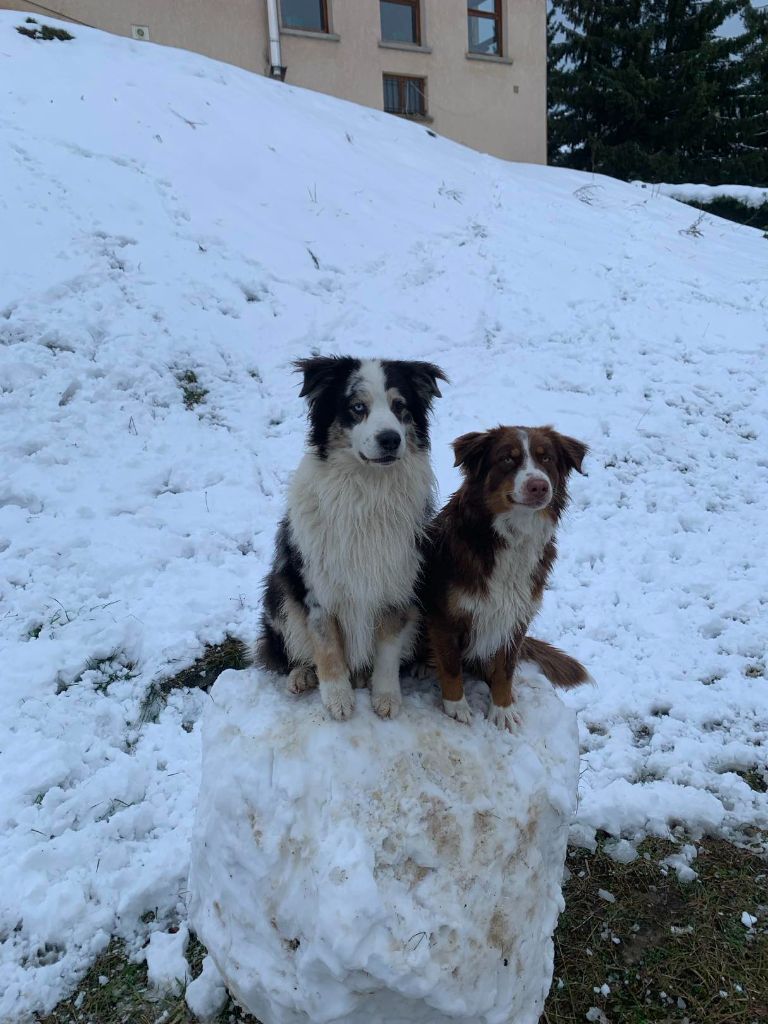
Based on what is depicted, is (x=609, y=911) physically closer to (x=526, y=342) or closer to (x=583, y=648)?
(x=583, y=648)

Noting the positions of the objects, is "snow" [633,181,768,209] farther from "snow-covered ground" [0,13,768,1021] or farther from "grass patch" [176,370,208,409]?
"grass patch" [176,370,208,409]

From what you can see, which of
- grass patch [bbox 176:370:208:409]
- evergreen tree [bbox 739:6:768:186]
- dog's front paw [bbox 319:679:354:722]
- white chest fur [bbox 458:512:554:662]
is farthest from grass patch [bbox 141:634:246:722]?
evergreen tree [bbox 739:6:768:186]

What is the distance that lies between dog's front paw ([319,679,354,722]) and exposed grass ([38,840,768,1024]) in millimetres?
1237

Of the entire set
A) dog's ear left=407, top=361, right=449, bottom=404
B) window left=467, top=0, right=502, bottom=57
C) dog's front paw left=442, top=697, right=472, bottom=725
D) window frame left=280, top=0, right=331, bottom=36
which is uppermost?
window left=467, top=0, right=502, bottom=57

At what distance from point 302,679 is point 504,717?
2.86 feet

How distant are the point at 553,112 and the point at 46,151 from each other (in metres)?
20.2

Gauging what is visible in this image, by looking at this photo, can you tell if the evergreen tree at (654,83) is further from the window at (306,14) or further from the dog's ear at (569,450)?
the dog's ear at (569,450)

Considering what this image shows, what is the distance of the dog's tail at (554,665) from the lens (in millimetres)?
3357

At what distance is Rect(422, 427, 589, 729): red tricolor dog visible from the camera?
2670 mm

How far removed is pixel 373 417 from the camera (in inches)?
102

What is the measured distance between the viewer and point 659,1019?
8.69 feet

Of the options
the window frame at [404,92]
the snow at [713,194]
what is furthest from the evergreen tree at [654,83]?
the window frame at [404,92]

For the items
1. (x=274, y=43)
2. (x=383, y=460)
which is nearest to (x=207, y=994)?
(x=383, y=460)

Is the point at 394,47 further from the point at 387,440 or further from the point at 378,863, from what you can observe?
the point at 378,863
